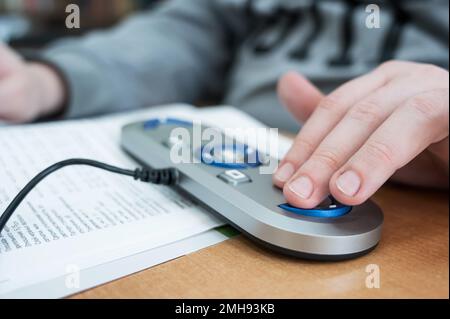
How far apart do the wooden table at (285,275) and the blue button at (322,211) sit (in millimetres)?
31

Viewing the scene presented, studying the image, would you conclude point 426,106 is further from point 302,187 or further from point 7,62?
point 7,62

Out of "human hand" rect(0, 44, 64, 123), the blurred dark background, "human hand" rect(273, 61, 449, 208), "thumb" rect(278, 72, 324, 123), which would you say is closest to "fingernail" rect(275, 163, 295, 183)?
"human hand" rect(273, 61, 449, 208)

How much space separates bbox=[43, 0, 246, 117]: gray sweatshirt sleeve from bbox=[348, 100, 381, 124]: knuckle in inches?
18.3

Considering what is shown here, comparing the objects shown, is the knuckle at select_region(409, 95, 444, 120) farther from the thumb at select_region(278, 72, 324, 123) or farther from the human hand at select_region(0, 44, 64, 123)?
the human hand at select_region(0, 44, 64, 123)

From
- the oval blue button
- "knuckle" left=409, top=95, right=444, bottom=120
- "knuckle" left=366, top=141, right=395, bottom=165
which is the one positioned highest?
"knuckle" left=409, top=95, right=444, bottom=120

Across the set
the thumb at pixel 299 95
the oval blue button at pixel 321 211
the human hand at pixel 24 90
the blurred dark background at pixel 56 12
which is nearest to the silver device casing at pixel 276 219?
the oval blue button at pixel 321 211

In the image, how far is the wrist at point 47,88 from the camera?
0.65 meters

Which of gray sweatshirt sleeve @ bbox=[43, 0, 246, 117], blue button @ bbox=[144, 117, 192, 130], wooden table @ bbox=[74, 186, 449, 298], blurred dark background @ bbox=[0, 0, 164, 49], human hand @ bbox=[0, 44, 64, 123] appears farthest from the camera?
blurred dark background @ bbox=[0, 0, 164, 49]

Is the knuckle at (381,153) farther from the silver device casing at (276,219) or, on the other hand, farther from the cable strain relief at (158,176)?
the cable strain relief at (158,176)

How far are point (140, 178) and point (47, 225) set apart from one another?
0.28 ft

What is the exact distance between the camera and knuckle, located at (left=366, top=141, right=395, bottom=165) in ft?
1.04

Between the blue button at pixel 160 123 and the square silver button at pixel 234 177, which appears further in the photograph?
the blue button at pixel 160 123

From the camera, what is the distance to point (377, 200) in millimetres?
423

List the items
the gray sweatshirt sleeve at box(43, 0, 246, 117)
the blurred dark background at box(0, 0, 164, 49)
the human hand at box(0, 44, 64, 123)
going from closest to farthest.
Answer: the human hand at box(0, 44, 64, 123)
the gray sweatshirt sleeve at box(43, 0, 246, 117)
the blurred dark background at box(0, 0, 164, 49)
